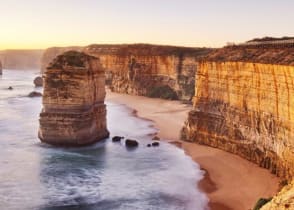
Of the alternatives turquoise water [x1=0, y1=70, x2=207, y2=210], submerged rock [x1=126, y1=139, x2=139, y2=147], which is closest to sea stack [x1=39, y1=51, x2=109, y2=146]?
turquoise water [x1=0, y1=70, x2=207, y2=210]

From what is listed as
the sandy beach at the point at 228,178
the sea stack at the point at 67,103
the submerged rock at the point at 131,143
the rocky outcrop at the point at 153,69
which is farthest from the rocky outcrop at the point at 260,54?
the rocky outcrop at the point at 153,69

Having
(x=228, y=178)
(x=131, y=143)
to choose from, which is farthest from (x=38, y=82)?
(x=228, y=178)

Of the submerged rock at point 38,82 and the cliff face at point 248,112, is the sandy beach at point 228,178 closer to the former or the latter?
the cliff face at point 248,112

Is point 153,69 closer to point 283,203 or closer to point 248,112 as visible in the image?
point 248,112

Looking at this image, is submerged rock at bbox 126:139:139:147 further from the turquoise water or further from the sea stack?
the sea stack

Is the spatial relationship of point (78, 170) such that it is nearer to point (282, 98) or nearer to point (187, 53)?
point (282, 98)

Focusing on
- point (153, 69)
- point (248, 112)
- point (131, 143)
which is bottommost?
point (131, 143)
